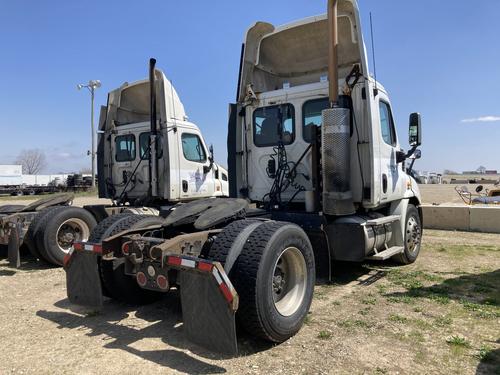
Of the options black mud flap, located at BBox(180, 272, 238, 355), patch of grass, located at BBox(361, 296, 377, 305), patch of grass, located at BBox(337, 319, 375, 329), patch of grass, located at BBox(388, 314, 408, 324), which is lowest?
patch of grass, located at BBox(388, 314, 408, 324)

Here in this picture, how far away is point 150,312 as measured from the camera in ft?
16.5

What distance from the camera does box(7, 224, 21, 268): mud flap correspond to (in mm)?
6992

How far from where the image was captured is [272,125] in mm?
7145

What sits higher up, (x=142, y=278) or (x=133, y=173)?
(x=133, y=173)

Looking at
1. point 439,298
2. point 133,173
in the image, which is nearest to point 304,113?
point 439,298

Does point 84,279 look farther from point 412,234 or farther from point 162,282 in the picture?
point 412,234

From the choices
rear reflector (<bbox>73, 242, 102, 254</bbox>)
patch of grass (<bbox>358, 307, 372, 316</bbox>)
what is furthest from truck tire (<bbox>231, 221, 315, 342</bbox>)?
rear reflector (<bbox>73, 242, 102, 254</bbox>)

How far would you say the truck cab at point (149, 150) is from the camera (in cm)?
883

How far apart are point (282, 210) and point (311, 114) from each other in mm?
1580

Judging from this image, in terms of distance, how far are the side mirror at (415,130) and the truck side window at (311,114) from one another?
177 centimetres

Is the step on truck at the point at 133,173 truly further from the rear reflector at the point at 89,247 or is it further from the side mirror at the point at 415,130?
the side mirror at the point at 415,130

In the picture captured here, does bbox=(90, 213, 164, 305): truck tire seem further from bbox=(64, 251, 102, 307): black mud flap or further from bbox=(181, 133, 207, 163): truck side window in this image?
bbox=(181, 133, 207, 163): truck side window

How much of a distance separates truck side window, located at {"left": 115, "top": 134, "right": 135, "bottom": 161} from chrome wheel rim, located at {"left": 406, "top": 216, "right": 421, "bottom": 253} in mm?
5914

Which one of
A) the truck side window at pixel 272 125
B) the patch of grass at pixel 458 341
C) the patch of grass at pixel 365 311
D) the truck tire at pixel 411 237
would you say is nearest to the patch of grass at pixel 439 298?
the patch of grass at pixel 365 311
